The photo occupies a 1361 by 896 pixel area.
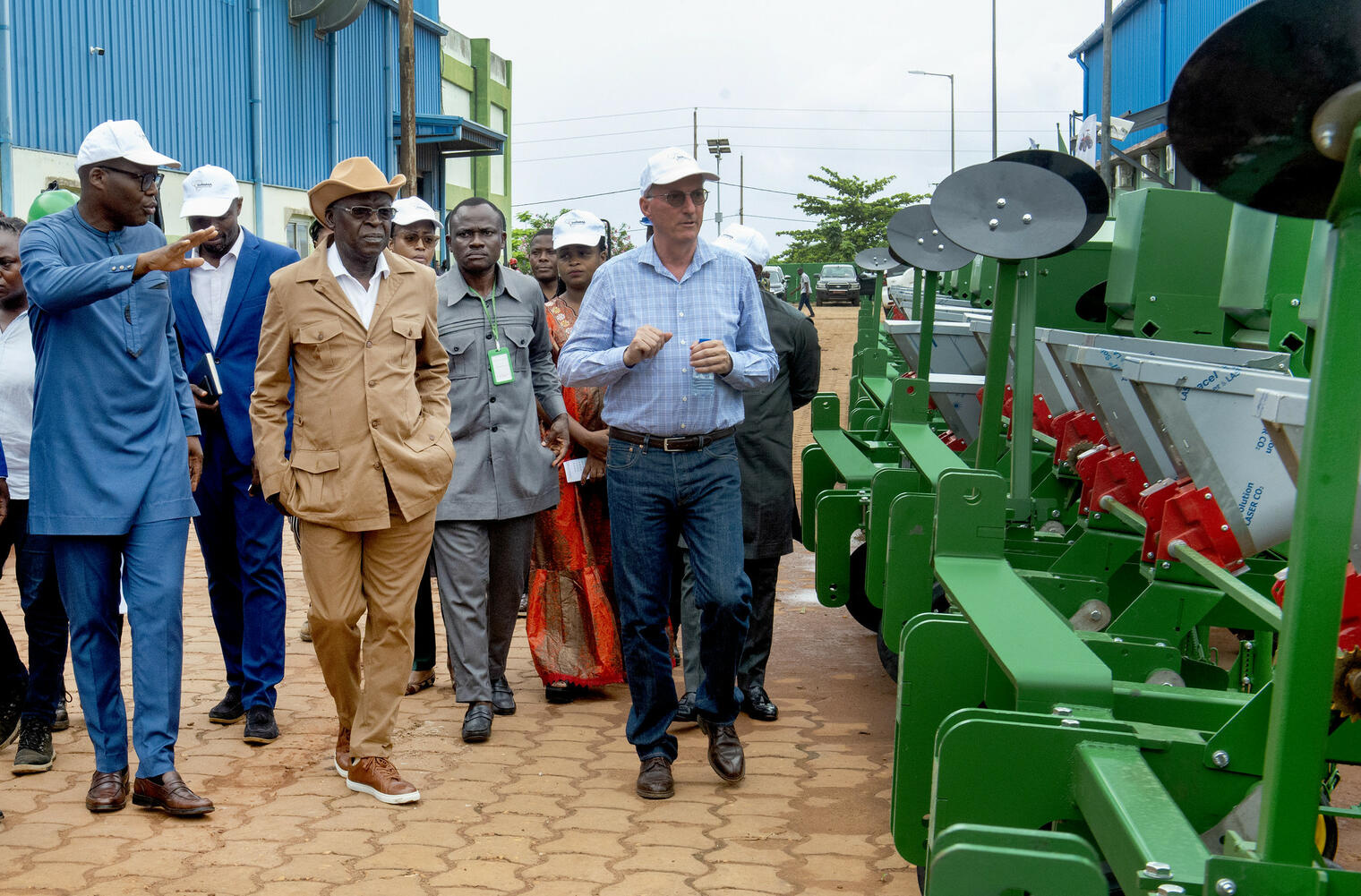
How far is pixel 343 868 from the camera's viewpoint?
157 inches

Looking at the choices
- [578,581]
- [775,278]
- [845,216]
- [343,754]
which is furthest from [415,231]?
[845,216]

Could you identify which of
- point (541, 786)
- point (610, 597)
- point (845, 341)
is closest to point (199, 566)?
point (610, 597)

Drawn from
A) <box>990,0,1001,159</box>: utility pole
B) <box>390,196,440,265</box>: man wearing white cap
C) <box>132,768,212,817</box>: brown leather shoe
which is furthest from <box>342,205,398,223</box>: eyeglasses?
<box>990,0,1001,159</box>: utility pole

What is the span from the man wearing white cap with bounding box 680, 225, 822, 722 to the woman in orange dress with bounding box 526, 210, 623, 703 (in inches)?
20.1

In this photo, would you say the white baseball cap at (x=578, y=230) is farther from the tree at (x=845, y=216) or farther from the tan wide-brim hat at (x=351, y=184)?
the tree at (x=845, y=216)

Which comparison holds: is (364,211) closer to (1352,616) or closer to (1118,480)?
(1118,480)

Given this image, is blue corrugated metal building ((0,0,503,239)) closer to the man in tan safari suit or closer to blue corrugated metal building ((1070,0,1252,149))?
the man in tan safari suit

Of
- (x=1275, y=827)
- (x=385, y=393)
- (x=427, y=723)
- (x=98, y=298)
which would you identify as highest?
(x=98, y=298)

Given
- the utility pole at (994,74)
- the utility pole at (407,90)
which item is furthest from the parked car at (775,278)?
the utility pole at (994,74)

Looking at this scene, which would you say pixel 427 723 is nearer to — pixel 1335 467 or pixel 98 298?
pixel 98 298

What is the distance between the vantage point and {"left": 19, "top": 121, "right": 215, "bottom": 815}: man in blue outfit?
14.1 ft

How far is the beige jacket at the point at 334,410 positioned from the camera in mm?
4484

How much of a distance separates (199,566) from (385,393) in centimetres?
522

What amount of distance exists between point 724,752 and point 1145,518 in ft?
5.14
